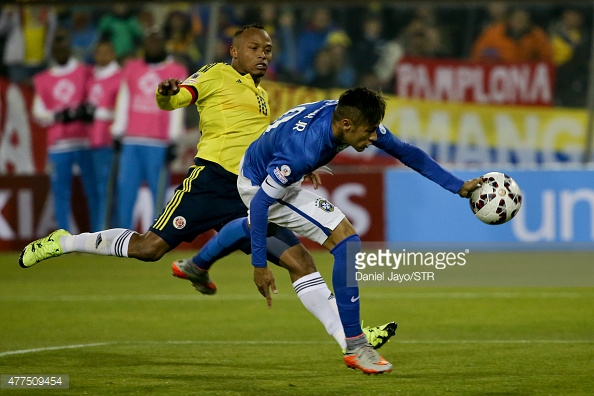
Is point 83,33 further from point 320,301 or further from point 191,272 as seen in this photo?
point 320,301

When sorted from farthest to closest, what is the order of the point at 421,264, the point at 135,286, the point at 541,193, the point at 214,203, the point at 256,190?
the point at 541,193
the point at 421,264
the point at 135,286
the point at 214,203
the point at 256,190

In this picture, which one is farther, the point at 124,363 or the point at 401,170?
the point at 401,170

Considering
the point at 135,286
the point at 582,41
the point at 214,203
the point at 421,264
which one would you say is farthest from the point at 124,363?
the point at 582,41

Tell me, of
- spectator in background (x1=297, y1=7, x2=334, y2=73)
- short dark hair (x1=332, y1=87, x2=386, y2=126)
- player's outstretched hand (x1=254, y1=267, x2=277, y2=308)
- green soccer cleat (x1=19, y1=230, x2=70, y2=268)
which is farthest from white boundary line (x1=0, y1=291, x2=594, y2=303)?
spectator in background (x1=297, y1=7, x2=334, y2=73)

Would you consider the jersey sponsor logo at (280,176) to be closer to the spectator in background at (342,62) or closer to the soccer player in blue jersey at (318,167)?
the soccer player in blue jersey at (318,167)

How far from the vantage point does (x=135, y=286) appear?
12.2m

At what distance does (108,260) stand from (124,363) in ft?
24.4

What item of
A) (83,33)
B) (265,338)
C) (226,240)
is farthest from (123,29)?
(265,338)

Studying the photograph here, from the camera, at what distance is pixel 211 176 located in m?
8.38

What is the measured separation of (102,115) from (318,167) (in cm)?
838

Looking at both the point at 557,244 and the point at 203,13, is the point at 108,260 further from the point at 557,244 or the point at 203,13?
the point at 557,244

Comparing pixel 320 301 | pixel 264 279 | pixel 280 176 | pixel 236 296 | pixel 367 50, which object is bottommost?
pixel 236 296

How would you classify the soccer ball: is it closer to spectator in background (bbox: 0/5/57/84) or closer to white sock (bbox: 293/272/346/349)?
white sock (bbox: 293/272/346/349)

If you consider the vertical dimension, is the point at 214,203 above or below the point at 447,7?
below
